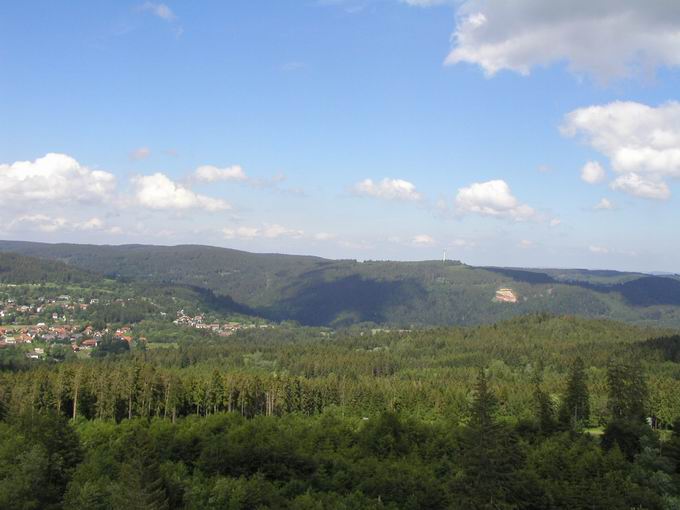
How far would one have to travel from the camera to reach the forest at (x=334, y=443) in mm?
42562

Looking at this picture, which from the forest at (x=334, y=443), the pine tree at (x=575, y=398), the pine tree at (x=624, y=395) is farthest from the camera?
the pine tree at (x=575, y=398)

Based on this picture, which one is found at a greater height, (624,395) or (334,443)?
(624,395)

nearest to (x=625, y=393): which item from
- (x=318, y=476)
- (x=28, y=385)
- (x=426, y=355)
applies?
(x=318, y=476)

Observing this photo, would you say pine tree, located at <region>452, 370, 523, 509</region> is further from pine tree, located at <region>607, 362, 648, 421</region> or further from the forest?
pine tree, located at <region>607, 362, 648, 421</region>

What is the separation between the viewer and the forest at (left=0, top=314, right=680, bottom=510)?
140 feet

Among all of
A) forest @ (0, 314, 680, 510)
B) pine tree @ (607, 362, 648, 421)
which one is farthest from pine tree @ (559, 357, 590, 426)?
pine tree @ (607, 362, 648, 421)

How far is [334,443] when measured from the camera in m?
69.4

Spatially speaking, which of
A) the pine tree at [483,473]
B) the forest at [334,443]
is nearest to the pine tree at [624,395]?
the forest at [334,443]

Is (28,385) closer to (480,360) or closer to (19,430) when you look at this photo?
(19,430)

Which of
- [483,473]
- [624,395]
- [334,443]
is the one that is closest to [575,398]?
[624,395]

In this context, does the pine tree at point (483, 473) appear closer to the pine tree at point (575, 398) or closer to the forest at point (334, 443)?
the forest at point (334, 443)

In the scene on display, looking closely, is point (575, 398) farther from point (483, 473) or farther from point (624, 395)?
point (483, 473)

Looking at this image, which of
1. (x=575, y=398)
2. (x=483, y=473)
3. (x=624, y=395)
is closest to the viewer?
(x=483, y=473)

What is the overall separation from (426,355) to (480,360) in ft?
75.9
